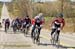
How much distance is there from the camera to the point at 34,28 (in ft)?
80.9

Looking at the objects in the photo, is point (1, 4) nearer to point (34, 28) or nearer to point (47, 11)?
point (47, 11)

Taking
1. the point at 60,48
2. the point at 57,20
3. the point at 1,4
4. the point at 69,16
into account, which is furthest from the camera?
the point at 1,4

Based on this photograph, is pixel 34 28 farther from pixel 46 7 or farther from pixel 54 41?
pixel 46 7

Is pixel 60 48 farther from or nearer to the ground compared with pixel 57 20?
nearer to the ground

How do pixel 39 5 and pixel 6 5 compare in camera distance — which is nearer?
pixel 39 5

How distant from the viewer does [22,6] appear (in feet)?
364

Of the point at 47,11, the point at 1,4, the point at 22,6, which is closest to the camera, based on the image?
the point at 47,11

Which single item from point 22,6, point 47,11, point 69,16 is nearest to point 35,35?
point 69,16

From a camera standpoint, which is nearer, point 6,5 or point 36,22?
point 36,22

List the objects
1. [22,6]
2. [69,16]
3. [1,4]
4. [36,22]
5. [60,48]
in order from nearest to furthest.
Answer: [60,48], [36,22], [69,16], [22,6], [1,4]

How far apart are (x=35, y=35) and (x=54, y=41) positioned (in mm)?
1795

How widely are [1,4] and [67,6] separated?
71.2 metres

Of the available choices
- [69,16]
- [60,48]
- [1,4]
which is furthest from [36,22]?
[1,4]

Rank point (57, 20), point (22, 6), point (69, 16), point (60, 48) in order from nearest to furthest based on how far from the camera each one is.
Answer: point (60, 48), point (57, 20), point (69, 16), point (22, 6)
